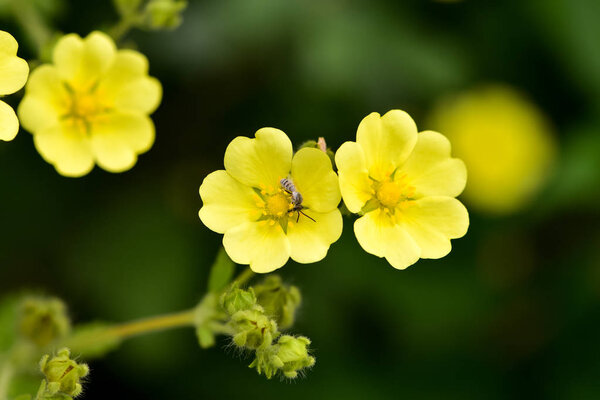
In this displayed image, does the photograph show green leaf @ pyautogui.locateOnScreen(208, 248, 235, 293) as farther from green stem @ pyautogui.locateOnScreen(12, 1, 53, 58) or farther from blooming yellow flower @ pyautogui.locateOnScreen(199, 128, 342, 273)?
green stem @ pyautogui.locateOnScreen(12, 1, 53, 58)

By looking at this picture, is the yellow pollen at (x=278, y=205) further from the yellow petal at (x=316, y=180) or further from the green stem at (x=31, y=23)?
the green stem at (x=31, y=23)

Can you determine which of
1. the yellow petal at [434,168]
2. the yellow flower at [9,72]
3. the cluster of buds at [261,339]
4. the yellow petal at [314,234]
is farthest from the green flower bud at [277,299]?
the yellow flower at [9,72]

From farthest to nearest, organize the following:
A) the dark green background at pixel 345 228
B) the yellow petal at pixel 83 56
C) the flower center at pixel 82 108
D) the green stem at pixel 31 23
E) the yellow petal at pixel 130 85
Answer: the dark green background at pixel 345 228 < the green stem at pixel 31 23 < the flower center at pixel 82 108 < the yellow petal at pixel 130 85 < the yellow petal at pixel 83 56

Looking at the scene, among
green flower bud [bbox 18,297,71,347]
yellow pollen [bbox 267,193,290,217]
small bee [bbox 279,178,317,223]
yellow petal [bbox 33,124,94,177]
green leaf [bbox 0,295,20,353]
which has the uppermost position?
small bee [bbox 279,178,317,223]

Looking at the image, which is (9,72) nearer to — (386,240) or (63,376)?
(63,376)

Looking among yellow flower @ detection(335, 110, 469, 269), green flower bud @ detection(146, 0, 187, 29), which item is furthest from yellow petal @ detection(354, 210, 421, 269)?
green flower bud @ detection(146, 0, 187, 29)

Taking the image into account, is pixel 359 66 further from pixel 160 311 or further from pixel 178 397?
pixel 178 397
